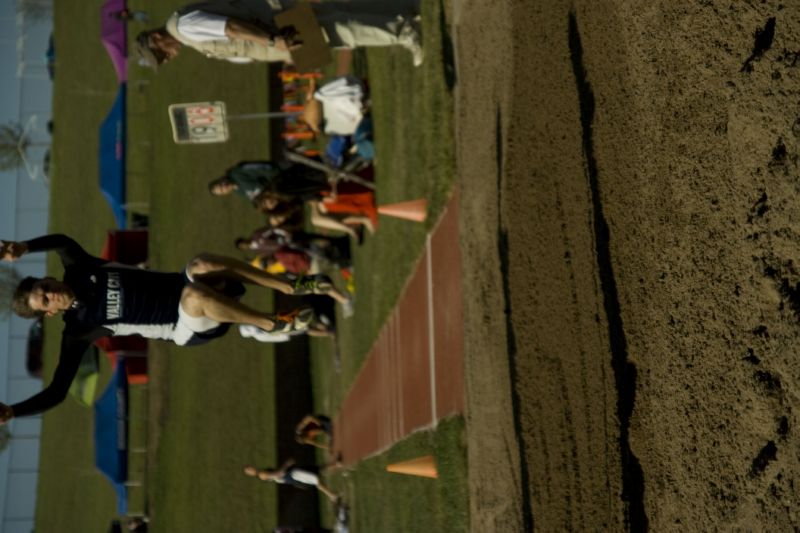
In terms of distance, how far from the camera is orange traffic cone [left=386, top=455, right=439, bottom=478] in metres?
7.23

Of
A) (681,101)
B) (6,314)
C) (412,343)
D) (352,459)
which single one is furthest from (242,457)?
(681,101)

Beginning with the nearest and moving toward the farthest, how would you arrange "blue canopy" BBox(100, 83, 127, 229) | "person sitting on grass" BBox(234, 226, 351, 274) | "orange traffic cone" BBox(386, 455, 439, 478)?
"orange traffic cone" BBox(386, 455, 439, 478) < "person sitting on grass" BBox(234, 226, 351, 274) < "blue canopy" BBox(100, 83, 127, 229)

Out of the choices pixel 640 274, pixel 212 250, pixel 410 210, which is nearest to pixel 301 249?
pixel 410 210

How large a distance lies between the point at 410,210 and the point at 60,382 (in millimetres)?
3713

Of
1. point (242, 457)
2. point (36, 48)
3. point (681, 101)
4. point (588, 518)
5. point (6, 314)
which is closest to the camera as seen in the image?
point (681, 101)

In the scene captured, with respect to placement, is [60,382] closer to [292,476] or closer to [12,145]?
[292,476]

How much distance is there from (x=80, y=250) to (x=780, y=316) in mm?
5065

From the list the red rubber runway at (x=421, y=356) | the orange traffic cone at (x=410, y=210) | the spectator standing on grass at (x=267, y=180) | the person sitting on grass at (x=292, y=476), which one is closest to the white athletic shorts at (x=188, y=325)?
the red rubber runway at (x=421, y=356)

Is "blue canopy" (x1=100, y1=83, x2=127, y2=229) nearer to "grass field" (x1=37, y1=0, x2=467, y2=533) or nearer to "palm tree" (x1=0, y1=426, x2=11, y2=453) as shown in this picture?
"grass field" (x1=37, y1=0, x2=467, y2=533)

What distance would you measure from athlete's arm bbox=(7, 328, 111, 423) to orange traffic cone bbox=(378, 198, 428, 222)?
3094 mm

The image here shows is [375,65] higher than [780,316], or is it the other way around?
[375,65]

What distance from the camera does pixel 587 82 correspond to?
5168 millimetres

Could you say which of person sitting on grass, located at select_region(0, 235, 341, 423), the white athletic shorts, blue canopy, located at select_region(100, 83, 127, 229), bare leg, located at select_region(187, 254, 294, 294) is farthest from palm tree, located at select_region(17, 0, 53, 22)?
bare leg, located at select_region(187, 254, 294, 294)

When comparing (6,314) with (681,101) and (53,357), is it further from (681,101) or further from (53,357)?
(681,101)
